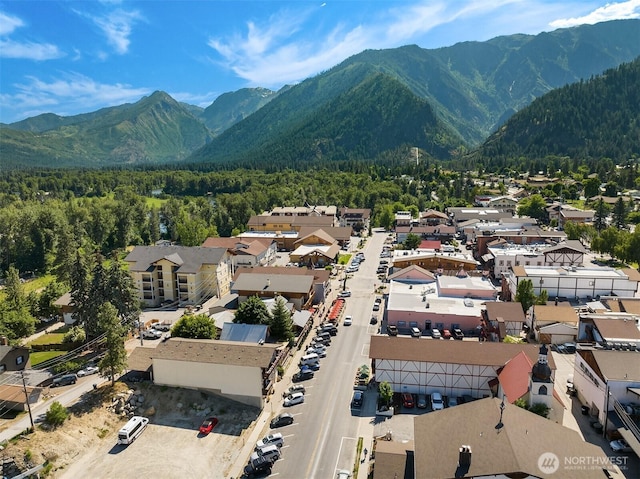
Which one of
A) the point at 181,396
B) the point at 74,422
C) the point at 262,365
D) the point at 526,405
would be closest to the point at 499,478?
the point at 526,405

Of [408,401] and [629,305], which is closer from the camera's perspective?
[408,401]

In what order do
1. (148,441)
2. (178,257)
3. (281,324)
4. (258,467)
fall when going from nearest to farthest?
(258,467) < (148,441) < (281,324) < (178,257)

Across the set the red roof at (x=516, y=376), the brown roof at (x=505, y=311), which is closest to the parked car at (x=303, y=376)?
the red roof at (x=516, y=376)

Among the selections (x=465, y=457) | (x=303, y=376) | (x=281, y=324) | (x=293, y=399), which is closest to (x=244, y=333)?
(x=281, y=324)

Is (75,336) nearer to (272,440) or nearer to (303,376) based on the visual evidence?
(303,376)

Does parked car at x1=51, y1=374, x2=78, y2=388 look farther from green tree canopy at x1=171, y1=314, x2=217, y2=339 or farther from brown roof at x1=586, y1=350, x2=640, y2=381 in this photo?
brown roof at x1=586, y1=350, x2=640, y2=381

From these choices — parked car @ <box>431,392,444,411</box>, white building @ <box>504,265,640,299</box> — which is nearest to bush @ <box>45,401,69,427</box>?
parked car @ <box>431,392,444,411</box>
